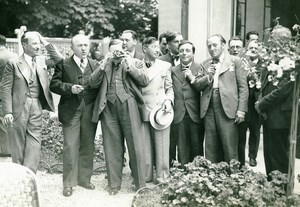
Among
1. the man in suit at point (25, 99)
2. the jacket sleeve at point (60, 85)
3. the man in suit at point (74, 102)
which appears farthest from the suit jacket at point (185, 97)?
the man in suit at point (25, 99)

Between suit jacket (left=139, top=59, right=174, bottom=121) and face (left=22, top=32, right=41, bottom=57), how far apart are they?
1433 mm

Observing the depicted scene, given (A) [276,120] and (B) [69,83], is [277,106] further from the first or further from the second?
(B) [69,83]

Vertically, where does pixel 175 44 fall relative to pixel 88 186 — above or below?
above

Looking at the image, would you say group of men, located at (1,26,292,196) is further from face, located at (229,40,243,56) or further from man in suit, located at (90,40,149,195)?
face, located at (229,40,243,56)

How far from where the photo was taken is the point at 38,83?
6.04 metres

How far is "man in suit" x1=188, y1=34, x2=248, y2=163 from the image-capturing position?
6.02 meters

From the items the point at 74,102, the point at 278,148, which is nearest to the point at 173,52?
the point at 74,102

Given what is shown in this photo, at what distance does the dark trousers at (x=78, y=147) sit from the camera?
614cm

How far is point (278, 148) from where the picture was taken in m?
5.64

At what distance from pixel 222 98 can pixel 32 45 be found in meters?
2.48

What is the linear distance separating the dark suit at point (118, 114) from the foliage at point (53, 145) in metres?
1.74

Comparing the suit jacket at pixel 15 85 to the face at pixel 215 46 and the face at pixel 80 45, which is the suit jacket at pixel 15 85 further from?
the face at pixel 215 46

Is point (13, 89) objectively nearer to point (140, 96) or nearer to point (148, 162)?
point (140, 96)

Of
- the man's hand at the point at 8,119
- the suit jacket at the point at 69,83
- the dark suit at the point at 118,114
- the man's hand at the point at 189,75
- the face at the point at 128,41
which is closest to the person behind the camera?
the man's hand at the point at 8,119
